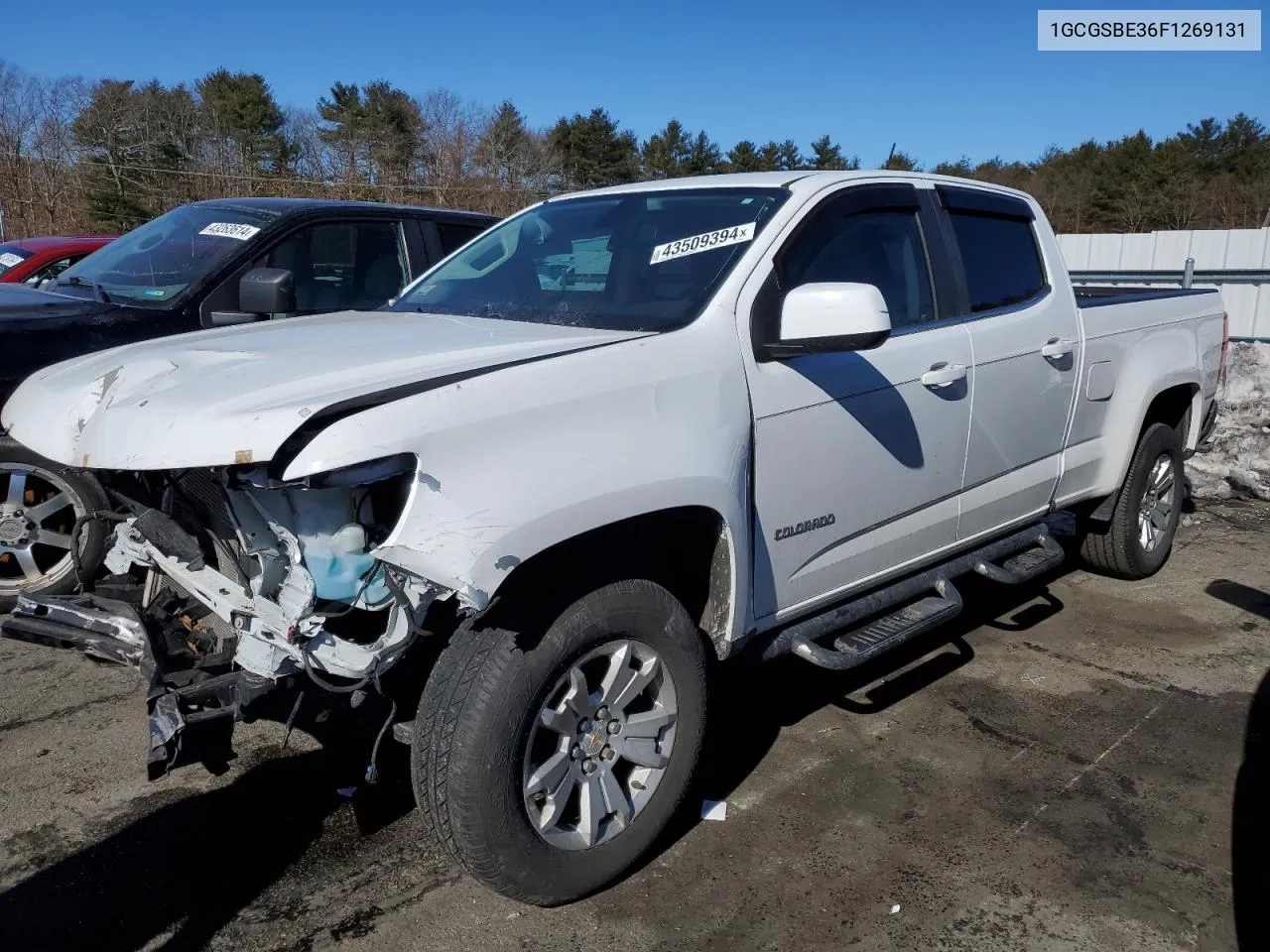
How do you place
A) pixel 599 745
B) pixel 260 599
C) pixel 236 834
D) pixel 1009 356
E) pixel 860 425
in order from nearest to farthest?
1. pixel 260 599
2. pixel 599 745
3. pixel 236 834
4. pixel 860 425
5. pixel 1009 356

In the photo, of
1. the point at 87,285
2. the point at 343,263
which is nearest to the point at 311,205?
the point at 343,263

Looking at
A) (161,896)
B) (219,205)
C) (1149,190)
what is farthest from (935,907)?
(1149,190)

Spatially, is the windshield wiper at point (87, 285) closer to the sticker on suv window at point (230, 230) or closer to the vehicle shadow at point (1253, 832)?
the sticker on suv window at point (230, 230)

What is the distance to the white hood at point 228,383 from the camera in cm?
222

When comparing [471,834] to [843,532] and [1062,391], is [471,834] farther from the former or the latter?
[1062,391]

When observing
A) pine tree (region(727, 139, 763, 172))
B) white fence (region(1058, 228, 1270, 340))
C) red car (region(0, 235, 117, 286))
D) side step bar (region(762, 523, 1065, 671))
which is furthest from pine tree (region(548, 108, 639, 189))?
side step bar (region(762, 523, 1065, 671))

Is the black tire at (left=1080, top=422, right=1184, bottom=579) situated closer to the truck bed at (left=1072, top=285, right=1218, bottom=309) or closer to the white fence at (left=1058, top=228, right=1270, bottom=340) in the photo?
the truck bed at (left=1072, top=285, right=1218, bottom=309)

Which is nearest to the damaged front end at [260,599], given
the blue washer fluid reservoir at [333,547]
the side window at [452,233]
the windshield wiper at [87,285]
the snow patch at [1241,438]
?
the blue washer fluid reservoir at [333,547]

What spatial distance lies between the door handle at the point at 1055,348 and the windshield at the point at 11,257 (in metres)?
8.07

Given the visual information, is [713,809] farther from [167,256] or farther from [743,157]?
[743,157]

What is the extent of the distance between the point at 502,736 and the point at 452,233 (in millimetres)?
4150

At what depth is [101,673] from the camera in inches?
168

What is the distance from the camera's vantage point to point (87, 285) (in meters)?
5.20

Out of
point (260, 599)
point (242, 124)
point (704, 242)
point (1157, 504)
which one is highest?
point (242, 124)
